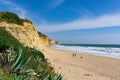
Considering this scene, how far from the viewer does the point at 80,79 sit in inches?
544

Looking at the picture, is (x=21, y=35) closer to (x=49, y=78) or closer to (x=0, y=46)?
(x=0, y=46)

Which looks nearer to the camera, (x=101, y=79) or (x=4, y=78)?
(x=4, y=78)

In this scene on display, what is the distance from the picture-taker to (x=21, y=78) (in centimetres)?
542

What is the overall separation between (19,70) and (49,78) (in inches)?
41.1

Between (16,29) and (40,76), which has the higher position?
(16,29)

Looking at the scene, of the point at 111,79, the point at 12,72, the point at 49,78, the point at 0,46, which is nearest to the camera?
the point at 12,72

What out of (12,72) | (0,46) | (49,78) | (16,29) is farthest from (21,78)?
(16,29)

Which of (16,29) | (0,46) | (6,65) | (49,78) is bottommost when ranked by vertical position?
(49,78)

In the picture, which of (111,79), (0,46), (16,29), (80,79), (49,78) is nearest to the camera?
(49,78)

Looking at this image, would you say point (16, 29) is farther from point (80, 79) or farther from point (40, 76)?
point (40, 76)

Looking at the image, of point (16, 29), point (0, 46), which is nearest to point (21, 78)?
point (0, 46)

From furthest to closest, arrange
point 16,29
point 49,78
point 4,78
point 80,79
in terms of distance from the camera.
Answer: point 16,29 → point 80,79 → point 49,78 → point 4,78

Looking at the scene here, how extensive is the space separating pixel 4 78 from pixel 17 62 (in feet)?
4.55

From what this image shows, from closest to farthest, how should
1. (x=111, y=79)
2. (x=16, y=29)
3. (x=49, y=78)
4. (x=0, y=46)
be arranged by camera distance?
(x=49, y=78) < (x=0, y=46) < (x=111, y=79) < (x=16, y=29)
